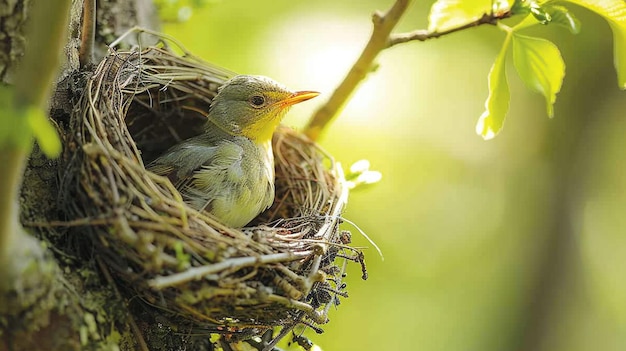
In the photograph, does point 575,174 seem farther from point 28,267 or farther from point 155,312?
point 28,267

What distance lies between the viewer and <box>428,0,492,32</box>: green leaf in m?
2.80

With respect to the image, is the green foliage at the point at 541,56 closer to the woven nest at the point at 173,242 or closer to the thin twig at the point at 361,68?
the thin twig at the point at 361,68

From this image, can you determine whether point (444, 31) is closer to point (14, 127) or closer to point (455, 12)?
point (455, 12)

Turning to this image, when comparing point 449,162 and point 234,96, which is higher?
point 234,96

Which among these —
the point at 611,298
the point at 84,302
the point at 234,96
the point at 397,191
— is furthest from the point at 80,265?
the point at 611,298

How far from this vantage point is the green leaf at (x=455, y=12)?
9.20 ft

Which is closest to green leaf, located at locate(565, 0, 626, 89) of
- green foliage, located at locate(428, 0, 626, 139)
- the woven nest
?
green foliage, located at locate(428, 0, 626, 139)

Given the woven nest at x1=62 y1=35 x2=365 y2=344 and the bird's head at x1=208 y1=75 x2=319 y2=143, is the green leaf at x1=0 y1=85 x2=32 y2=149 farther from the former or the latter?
the bird's head at x1=208 y1=75 x2=319 y2=143

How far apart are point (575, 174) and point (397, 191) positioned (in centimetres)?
162

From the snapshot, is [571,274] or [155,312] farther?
[571,274]

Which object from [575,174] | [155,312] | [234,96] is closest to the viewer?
[155,312]

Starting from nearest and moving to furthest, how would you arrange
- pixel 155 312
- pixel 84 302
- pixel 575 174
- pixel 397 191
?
pixel 84 302
pixel 155 312
pixel 397 191
pixel 575 174

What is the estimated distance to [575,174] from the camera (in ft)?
20.5

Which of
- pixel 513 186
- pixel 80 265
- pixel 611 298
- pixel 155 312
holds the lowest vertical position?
pixel 611 298
